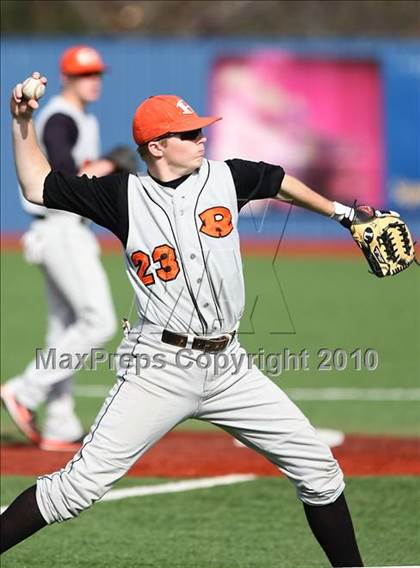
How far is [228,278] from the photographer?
4.84m

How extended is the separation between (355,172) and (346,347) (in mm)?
9789

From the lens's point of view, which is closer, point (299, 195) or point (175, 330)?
point (175, 330)

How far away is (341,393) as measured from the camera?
9.91m

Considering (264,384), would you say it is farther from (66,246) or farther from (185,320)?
(66,246)

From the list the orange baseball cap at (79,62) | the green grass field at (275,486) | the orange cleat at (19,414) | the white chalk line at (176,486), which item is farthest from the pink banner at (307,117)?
the white chalk line at (176,486)

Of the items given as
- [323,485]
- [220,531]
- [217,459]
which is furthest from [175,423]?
→ [217,459]

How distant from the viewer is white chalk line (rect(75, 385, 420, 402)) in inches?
379

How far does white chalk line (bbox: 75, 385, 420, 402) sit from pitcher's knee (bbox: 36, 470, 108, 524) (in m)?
5.02

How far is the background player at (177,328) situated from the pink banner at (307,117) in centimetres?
1648

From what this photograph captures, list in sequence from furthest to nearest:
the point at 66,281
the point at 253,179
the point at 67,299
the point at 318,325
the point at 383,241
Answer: the point at 318,325
the point at 67,299
the point at 66,281
the point at 383,241
the point at 253,179

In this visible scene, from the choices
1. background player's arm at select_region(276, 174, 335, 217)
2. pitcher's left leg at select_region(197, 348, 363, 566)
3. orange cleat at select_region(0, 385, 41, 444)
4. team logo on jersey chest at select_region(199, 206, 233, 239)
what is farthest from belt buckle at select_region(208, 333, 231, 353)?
orange cleat at select_region(0, 385, 41, 444)

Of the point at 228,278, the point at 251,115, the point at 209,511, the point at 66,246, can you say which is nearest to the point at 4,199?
the point at 251,115

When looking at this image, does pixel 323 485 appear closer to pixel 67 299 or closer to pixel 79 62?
pixel 67 299

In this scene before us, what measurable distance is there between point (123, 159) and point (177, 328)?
321cm
